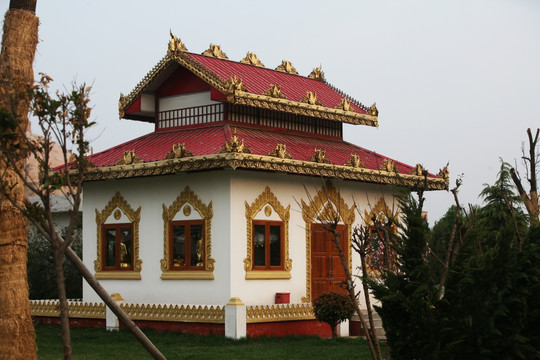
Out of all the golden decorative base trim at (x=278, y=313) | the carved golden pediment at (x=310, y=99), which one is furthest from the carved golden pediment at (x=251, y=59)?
the golden decorative base trim at (x=278, y=313)

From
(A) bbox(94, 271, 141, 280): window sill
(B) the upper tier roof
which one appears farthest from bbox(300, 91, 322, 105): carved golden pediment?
(A) bbox(94, 271, 141, 280): window sill

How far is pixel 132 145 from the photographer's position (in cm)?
2361

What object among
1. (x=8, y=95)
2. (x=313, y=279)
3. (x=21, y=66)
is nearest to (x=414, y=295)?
(x=8, y=95)

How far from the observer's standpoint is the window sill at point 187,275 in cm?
2077

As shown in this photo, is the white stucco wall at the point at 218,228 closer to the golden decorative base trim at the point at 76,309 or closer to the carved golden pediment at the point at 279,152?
the golden decorative base trim at the point at 76,309

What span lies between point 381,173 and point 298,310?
15.7 ft

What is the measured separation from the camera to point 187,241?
2134cm

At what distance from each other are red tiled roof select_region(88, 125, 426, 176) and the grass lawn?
4265 millimetres

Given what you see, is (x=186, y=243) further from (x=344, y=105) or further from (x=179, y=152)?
(x=344, y=105)

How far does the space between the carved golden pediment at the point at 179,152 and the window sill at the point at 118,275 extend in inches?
148

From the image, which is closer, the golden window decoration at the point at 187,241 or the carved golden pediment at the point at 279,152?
the carved golden pediment at the point at 279,152

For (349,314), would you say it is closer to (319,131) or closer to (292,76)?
(319,131)

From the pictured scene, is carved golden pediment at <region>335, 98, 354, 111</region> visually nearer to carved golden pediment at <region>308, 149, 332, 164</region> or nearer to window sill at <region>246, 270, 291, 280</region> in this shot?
carved golden pediment at <region>308, 149, 332, 164</region>

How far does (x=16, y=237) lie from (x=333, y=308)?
8.56 metres
